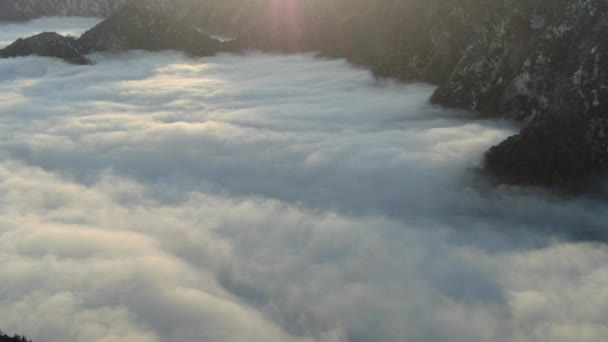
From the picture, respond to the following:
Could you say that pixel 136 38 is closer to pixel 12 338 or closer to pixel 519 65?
pixel 519 65

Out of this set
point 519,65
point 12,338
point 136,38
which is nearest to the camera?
point 12,338

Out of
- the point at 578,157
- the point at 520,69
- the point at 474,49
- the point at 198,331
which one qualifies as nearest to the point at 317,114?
the point at 474,49

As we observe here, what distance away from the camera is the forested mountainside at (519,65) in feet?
61.0

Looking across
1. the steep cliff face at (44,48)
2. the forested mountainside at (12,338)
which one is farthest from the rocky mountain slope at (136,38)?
the forested mountainside at (12,338)

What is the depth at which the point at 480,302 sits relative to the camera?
13000mm

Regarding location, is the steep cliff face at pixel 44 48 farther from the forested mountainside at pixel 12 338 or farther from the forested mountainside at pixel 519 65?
the forested mountainside at pixel 12 338

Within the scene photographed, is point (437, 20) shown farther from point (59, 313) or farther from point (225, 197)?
point (59, 313)

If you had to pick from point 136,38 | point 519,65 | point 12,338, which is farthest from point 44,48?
point 12,338

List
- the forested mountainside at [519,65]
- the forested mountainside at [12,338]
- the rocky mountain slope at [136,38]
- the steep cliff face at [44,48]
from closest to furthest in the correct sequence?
the forested mountainside at [12,338]
the forested mountainside at [519,65]
the steep cliff face at [44,48]
the rocky mountain slope at [136,38]

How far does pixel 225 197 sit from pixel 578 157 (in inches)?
546

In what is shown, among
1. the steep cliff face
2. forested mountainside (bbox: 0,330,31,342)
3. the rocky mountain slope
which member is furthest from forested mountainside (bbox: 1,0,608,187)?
the steep cliff face

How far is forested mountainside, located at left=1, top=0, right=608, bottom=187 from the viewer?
18594 mm

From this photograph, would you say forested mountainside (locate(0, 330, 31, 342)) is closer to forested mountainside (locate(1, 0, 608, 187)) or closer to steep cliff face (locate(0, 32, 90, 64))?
forested mountainside (locate(1, 0, 608, 187))

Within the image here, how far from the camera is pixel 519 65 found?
24.8 metres
